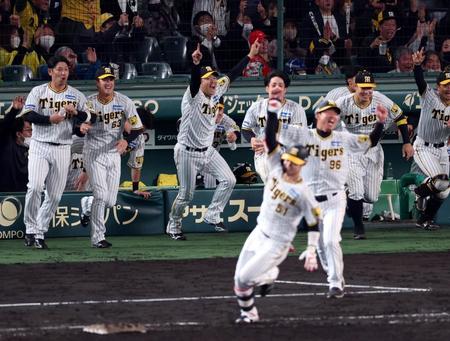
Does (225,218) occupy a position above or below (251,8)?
below

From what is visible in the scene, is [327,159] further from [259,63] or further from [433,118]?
[259,63]

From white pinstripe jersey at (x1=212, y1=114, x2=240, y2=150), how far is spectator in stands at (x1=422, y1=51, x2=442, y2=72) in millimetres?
3251

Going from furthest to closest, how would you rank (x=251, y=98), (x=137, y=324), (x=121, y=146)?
(x=251, y=98) < (x=121, y=146) < (x=137, y=324)

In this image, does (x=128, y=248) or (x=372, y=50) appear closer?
(x=128, y=248)

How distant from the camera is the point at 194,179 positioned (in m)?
14.9

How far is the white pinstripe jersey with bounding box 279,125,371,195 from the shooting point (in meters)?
10.7

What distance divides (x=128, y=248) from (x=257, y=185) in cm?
252

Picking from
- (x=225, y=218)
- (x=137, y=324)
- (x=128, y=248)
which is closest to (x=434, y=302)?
(x=137, y=324)

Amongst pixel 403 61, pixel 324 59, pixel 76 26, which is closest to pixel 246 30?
pixel 324 59

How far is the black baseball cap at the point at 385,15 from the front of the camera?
18191 millimetres

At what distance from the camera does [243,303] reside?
901 centimetres

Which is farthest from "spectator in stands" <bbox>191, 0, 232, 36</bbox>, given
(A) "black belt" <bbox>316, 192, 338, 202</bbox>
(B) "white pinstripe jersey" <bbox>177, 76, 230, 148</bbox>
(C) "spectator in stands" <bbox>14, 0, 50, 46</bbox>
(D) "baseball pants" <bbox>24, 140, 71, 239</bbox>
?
(A) "black belt" <bbox>316, 192, 338, 202</bbox>

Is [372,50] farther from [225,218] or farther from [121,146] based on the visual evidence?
[121,146]

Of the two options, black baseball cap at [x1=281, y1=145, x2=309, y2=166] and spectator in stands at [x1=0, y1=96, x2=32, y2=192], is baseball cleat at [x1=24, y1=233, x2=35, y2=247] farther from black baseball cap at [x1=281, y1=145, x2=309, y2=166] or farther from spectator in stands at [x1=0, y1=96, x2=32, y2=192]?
black baseball cap at [x1=281, y1=145, x2=309, y2=166]
